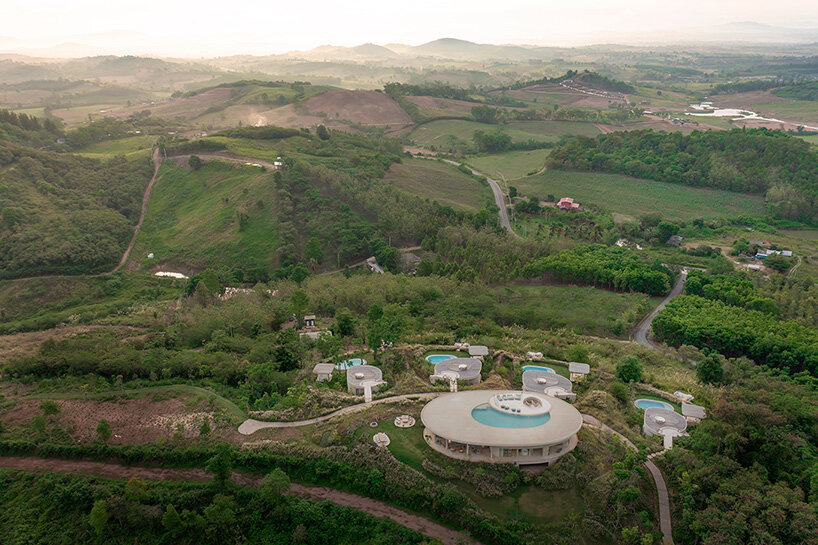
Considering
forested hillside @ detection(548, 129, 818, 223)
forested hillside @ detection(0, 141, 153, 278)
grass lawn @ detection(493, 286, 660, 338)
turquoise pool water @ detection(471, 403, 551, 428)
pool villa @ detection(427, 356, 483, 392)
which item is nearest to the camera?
turquoise pool water @ detection(471, 403, 551, 428)

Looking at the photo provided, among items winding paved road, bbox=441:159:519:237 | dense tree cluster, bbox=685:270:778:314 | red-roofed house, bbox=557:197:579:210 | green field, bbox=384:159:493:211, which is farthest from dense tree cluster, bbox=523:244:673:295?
green field, bbox=384:159:493:211

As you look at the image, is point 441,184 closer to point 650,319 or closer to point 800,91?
point 650,319

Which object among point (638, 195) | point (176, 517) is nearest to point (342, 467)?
point (176, 517)

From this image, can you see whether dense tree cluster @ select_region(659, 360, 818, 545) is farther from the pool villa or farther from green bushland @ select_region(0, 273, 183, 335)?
green bushland @ select_region(0, 273, 183, 335)

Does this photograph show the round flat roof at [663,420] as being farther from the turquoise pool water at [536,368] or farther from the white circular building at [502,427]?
the turquoise pool water at [536,368]

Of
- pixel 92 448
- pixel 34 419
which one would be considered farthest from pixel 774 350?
pixel 34 419

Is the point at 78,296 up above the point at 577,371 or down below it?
below
